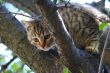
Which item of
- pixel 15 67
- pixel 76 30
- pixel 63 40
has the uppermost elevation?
pixel 63 40

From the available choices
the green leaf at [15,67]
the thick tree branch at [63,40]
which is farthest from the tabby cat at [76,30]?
the thick tree branch at [63,40]

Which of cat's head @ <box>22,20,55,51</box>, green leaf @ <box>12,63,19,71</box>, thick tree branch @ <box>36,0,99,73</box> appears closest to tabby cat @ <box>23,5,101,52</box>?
cat's head @ <box>22,20,55,51</box>

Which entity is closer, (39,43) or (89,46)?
(89,46)

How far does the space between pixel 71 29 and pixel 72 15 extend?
170mm

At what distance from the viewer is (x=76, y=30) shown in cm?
296

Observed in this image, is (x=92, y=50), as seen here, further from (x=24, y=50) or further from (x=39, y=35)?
(x=39, y=35)

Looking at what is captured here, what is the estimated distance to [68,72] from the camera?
2.11 meters

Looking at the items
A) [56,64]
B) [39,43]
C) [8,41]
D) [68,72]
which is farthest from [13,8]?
[68,72]

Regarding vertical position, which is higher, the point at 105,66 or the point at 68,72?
the point at 68,72

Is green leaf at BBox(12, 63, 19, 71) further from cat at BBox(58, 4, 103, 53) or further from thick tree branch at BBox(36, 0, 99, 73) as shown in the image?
thick tree branch at BBox(36, 0, 99, 73)

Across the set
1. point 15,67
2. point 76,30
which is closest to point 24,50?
point 15,67

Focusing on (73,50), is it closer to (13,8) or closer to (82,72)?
(82,72)

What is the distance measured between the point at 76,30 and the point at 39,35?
1.36 ft

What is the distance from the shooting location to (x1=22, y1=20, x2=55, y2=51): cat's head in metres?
3.05
